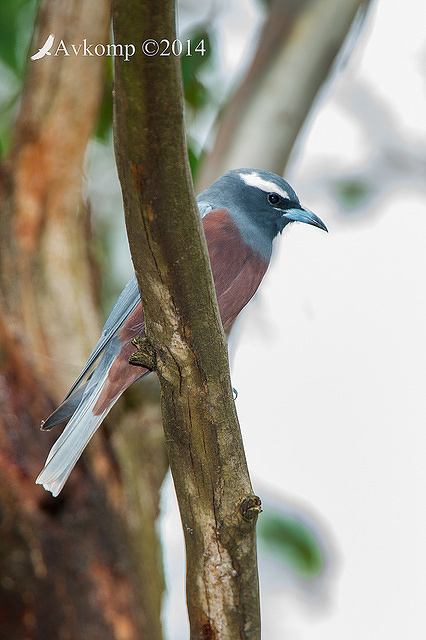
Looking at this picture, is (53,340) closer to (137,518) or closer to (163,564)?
(137,518)

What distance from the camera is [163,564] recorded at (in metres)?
3.60

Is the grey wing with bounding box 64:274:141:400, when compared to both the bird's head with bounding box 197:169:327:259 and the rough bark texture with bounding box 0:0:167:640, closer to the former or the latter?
the bird's head with bounding box 197:169:327:259

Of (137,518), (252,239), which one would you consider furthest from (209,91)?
(137,518)

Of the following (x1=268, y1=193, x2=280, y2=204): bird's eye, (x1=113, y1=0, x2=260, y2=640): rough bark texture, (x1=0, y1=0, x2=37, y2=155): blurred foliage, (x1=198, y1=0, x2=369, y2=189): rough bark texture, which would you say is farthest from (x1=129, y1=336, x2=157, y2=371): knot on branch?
(x1=0, y1=0, x2=37, y2=155): blurred foliage

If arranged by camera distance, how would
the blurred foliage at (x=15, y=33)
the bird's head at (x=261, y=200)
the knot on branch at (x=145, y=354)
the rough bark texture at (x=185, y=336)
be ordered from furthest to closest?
the blurred foliage at (x=15, y=33) < the bird's head at (x=261, y=200) < the knot on branch at (x=145, y=354) < the rough bark texture at (x=185, y=336)

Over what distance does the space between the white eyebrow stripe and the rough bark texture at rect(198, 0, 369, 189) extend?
870 millimetres

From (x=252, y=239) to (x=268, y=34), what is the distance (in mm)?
2061

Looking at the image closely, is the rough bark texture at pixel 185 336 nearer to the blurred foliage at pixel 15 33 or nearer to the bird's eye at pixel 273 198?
the bird's eye at pixel 273 198

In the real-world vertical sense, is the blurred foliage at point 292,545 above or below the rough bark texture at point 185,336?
below

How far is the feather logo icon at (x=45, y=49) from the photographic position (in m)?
3.53

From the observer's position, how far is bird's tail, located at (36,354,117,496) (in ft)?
8.06

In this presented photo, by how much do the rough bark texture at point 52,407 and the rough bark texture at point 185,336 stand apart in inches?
43.7

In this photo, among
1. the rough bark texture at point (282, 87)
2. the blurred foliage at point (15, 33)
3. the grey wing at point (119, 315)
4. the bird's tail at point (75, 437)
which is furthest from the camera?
the blurred foliage at point (15, 33)

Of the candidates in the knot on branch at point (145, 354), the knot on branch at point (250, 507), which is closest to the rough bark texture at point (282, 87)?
the knot on branch at point (145, 354)
